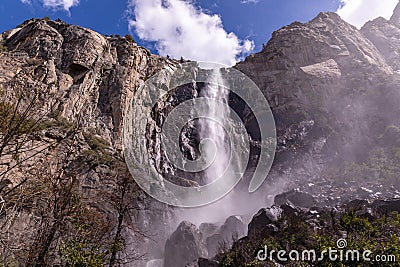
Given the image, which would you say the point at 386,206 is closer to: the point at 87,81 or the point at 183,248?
the point at 183,248

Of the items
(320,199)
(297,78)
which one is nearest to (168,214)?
(320,199)

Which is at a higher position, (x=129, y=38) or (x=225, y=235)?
(x=129, y=38)

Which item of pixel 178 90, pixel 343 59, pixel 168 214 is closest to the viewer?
pixel 168 214

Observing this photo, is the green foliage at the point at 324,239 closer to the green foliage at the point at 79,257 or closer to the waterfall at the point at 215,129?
the green foliage at the point at 79,257

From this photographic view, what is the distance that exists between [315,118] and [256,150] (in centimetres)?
1173

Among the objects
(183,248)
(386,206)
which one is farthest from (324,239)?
(386,206)

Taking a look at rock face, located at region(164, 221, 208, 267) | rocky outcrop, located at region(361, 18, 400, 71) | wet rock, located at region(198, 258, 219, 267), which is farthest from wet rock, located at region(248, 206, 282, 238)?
rocky outcrop, located at region(361, 18, 400, 71)

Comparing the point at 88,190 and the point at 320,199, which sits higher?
the point at 320,199

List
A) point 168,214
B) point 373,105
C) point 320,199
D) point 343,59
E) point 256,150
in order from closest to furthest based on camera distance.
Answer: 1. point 168,214
2. point 320,199
3. point 256,150
4. point 373,105
5. point 343,59

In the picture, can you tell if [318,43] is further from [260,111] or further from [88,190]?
[88,190]

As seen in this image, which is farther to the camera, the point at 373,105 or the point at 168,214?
the point at 373,105

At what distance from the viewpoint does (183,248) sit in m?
23.7

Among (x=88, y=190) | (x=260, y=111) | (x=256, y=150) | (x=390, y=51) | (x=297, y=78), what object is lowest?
(x=88, y=190)

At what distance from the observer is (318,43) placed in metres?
61.2
